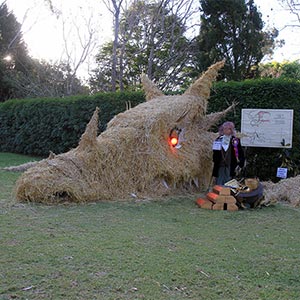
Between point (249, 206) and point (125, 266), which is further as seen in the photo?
point (249, 206)

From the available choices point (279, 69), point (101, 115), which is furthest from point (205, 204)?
point (279, 69)

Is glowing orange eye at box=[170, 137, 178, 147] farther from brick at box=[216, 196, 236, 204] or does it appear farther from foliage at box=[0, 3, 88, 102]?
foliage at box=[0, 3, 88, 102]

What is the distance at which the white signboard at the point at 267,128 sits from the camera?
981cm

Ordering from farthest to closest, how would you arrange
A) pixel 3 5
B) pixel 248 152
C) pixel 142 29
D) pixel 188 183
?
1. pixel 3 5
2. pixel 142 29
3. pixel 248 152
4. pixel 188 183

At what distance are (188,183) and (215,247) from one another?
4.12 m

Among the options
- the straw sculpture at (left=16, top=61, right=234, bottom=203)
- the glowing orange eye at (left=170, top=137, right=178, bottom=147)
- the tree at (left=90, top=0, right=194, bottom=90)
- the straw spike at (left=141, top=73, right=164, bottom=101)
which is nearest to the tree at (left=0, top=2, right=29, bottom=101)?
the tree at (left=90, top=0, right=194, bottom=90)

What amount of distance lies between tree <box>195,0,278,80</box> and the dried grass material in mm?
12762

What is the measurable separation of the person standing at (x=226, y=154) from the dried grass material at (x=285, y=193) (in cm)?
81

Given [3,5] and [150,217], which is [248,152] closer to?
[150,217]

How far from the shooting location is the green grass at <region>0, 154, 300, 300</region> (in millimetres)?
3301

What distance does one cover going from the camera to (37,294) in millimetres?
3119

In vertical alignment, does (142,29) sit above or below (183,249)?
above

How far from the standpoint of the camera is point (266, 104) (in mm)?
10484

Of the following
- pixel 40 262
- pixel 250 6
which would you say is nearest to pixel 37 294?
pixel 40 262
